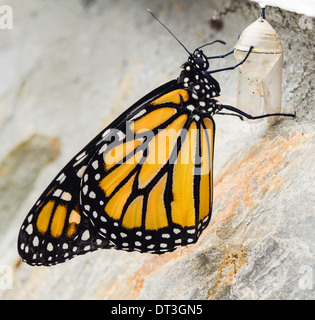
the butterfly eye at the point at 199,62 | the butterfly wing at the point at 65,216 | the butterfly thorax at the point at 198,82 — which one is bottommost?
the butterfly wing at the point at 65,216

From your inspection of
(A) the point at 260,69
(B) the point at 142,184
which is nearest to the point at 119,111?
(B) the point at 142,184

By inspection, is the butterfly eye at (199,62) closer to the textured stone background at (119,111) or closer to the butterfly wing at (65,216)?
the butterfly wing at (65,216)

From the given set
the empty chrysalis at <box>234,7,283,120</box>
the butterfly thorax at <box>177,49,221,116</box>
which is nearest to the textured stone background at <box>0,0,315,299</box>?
the empty chrysalis at <box>234,7,283,120</box>

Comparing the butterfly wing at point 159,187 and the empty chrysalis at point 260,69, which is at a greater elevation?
the empty chrysalis at point 260,69

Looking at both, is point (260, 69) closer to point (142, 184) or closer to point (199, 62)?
point (199, 62)

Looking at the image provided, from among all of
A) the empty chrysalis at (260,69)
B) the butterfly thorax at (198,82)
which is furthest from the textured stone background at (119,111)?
the butterfly thorax at (198,82)

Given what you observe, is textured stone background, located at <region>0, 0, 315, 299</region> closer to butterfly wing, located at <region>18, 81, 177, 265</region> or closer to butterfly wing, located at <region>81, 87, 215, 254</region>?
butterfly wing, located at <region>81, 87, 215, 254</region>
